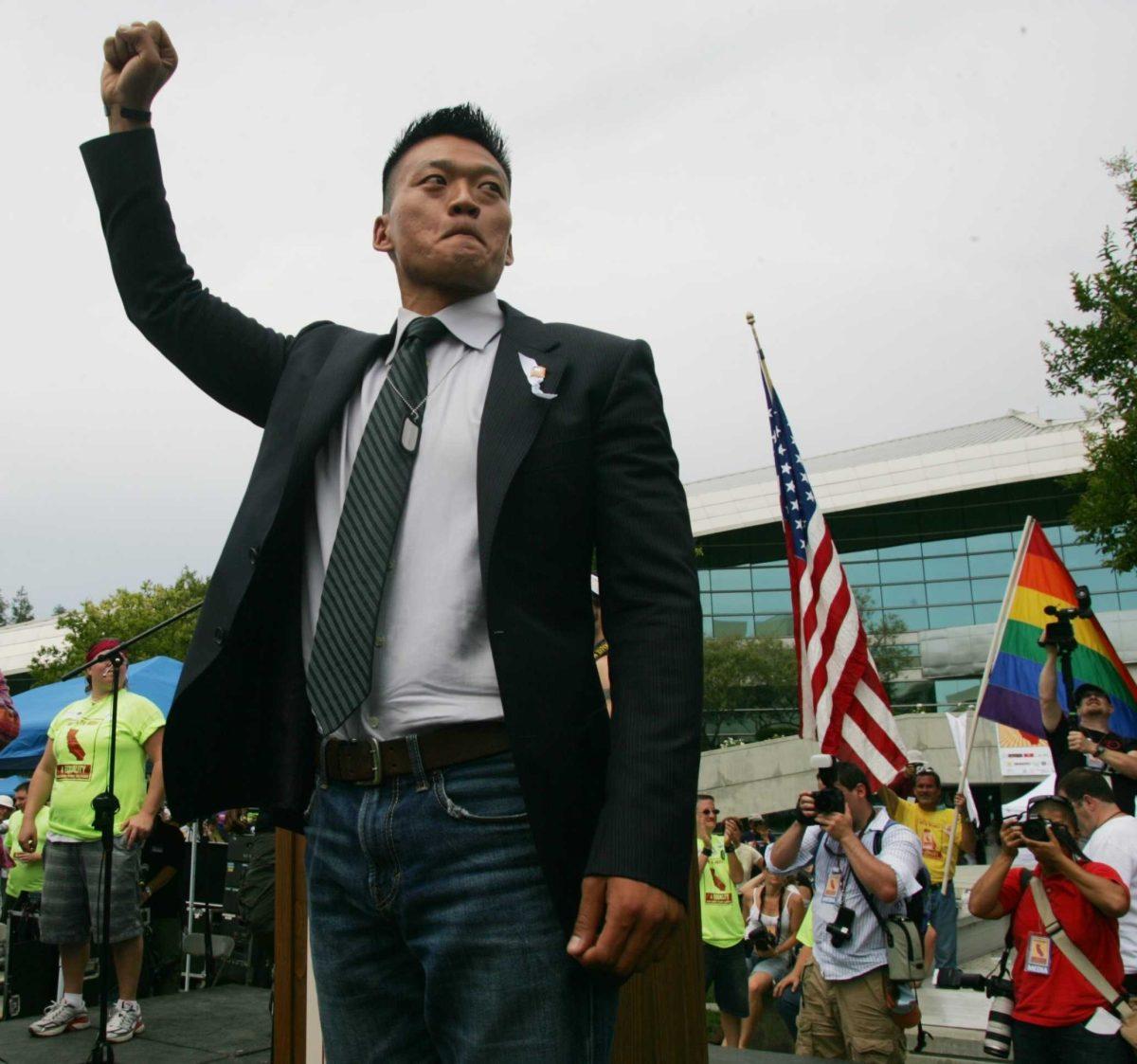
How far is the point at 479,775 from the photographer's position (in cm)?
153

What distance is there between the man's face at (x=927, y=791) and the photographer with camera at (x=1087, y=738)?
3878mm

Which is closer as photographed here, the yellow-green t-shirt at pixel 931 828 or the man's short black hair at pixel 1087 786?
the man's short black hair at pixel 1087 786

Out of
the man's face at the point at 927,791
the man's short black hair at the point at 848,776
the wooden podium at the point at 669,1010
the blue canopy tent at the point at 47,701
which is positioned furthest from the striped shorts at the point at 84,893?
the man's face at the point at 927,791

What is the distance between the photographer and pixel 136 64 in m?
1.87

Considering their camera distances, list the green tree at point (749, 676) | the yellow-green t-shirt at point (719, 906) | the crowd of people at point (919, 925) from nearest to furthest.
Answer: the crowd of people at point (919, 925)
the yellow-green t-shirt at point (719, 906)
the green tree at point (749, 676)

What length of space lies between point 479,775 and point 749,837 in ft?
62.4

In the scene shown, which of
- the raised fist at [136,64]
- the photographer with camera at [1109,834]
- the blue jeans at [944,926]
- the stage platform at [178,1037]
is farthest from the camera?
the blue jeans at [944,926]

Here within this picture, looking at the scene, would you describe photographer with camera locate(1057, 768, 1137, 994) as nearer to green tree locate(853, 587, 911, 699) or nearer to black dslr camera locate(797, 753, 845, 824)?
black dslr camera locate(797, 753, 845, 824)

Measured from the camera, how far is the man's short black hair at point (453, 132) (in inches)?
81.7

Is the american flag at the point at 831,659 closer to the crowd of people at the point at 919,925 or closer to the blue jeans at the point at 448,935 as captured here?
the crowd of people at the point at 919,925

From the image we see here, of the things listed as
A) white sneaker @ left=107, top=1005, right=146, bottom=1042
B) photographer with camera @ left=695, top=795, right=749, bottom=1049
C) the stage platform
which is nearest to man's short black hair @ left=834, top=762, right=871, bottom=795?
photographer with camera @ left=695, top=795, right=749, bottom=1049

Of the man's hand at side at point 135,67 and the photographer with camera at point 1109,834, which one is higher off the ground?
the man's hand at side at point 135,67

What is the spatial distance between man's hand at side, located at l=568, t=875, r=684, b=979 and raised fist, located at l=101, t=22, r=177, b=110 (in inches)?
55.3

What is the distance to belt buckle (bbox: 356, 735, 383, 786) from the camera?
1560 millimetres
